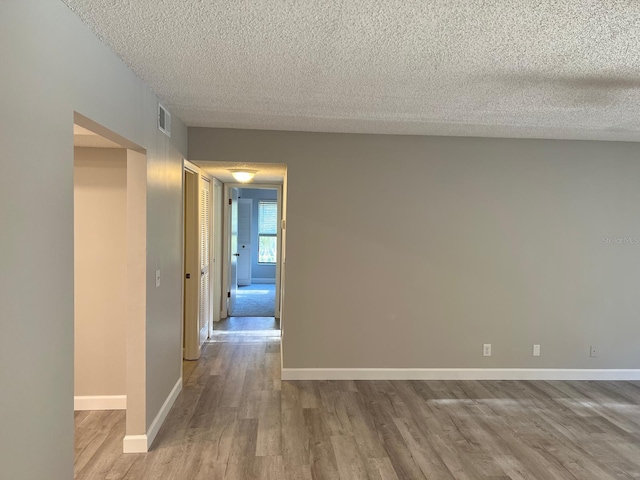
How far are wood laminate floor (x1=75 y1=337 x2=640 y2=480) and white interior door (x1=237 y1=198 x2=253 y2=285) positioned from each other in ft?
17.5

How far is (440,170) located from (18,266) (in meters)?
3.48

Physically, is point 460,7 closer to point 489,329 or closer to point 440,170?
point 440,170

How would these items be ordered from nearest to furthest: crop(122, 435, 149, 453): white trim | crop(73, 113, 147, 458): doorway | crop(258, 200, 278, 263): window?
crop(122, 435, 149, 453): white trim, crop(73, 113, 147, 458): doorway, crop(258, 200, 278, 263): window

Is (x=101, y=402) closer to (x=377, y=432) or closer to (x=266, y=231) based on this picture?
(x=377, y=432)

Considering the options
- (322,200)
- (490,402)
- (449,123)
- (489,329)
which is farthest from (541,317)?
(322,200)

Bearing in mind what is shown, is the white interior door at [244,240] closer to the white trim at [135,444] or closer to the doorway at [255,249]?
the doorway at [255,249]

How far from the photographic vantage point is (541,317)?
3984mm

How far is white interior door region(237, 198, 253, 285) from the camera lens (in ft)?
29.8

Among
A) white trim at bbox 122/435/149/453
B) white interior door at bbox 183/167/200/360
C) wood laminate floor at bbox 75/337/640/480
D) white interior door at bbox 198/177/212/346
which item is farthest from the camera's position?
white interior door at bbox 198/177/212/346

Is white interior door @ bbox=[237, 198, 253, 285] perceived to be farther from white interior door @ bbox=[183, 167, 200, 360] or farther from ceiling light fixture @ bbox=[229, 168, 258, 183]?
white interior door @ bbox=[183, 167, 200, 360]

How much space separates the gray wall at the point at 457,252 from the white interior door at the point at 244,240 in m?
5.44

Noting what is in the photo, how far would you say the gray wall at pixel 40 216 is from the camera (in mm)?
1208

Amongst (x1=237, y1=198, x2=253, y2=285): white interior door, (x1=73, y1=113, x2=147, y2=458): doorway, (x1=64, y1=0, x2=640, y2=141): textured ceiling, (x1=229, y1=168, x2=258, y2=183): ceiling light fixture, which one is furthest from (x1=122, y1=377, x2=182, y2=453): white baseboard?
(x1=237, y1=198, x2=253, y2=285): white interior door

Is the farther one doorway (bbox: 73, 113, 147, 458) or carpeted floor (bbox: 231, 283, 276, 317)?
carpeted floor (bbox: 231, 283, 276, 317)
